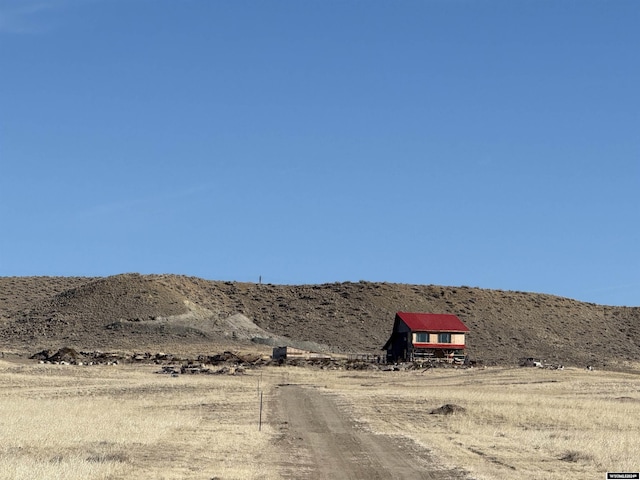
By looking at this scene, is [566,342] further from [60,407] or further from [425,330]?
[60,407]

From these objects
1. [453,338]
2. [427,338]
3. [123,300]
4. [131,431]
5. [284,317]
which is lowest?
[131,431]

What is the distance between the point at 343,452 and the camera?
951 inches

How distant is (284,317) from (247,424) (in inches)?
3683

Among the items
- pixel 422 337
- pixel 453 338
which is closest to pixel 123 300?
pixel 422 337

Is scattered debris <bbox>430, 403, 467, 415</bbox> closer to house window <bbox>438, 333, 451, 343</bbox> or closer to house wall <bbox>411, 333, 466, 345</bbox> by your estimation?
house wall <bbox>411, 333, 466, 345</bbox>

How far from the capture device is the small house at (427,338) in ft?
294

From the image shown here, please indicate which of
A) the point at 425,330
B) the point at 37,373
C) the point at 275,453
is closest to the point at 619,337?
the point at 425,330

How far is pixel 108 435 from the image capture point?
2695cm

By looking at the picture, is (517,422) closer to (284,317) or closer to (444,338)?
(444,338)

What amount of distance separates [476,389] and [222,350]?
1612 inches

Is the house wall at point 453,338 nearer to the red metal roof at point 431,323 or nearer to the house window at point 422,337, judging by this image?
the house window at point 422,337

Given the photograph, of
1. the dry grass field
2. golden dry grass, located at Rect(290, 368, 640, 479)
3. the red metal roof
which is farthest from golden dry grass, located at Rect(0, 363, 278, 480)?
the red metal roof

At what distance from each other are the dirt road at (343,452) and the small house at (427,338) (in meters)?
53.6

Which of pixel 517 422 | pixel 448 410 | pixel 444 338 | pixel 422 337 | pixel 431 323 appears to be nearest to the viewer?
pixel 517 422
